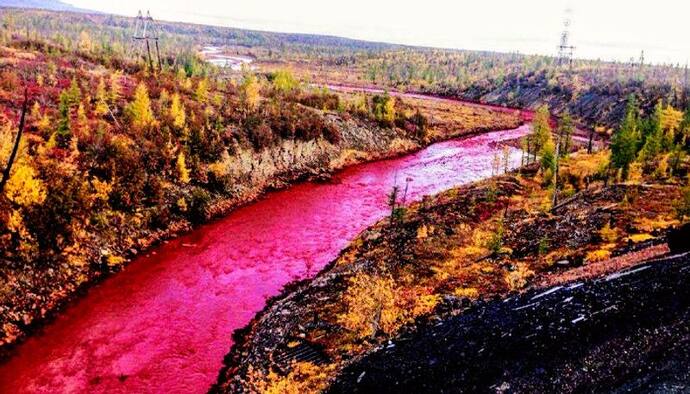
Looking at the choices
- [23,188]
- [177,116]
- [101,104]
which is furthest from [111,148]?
[101,104]

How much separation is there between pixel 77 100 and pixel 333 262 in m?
33.7

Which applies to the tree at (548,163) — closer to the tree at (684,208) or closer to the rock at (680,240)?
the tree at (684,208)

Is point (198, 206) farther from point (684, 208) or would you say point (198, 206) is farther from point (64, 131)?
point (684, 208)

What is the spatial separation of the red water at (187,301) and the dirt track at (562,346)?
464 inches

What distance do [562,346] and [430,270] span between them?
18.1 metres

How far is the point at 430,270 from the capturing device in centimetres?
3588

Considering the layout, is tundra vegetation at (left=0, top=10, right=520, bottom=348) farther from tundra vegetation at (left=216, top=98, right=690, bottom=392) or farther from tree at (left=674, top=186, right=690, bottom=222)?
tree at (left=674, top=186, right=690, bottom=222)

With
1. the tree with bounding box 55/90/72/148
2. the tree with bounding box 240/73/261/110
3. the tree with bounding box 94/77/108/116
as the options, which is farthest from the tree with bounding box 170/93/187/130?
the tree with bounding box 240/73/261/110

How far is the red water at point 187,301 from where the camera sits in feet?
88.0

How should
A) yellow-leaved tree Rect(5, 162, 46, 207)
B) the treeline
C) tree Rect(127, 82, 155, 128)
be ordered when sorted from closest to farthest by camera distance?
→ yellow-leaved tree Rect(5, 162, 46, 207), the treeline, tree Rect(127, 82, 155, 128)

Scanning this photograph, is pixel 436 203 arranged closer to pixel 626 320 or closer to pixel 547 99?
pixel 626 320

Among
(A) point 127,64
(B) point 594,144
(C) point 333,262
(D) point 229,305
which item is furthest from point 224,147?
(B) point 594,144

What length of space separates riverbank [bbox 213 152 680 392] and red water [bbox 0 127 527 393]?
2.41 meters

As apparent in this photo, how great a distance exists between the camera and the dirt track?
610 inches
